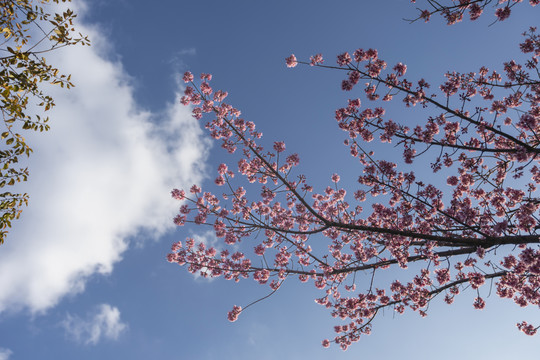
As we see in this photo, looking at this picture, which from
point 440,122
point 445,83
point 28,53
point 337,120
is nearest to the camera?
point 28,53

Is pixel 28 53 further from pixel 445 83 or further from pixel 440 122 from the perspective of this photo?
pixel 445 83

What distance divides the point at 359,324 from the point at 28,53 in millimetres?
10749

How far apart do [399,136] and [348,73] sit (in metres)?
2.04

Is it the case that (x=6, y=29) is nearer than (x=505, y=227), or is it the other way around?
(x=6, y=29)

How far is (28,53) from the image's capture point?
4.85 metres

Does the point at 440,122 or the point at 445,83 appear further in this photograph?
the point at 445,83

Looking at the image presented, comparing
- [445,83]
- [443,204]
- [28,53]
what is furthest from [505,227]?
[28,53]

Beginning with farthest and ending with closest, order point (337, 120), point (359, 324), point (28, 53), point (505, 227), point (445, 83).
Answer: point (359, 324) < point (337, 120) < point (445, 83) < point (505, 227) < point (28, 53)

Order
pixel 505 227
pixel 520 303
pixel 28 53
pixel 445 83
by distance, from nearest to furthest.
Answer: pixel 28 53 → pixel 505 227 → pixel 445 83 → pixel 520 303

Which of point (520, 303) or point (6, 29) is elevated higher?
point (6, 29)

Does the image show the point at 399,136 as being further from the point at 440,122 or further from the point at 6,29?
the point at 6,29

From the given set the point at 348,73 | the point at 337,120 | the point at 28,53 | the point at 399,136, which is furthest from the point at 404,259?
the point at 28,53

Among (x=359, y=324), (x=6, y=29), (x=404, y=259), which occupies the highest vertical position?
(x=6, y=29)

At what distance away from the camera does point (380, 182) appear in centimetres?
815
